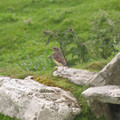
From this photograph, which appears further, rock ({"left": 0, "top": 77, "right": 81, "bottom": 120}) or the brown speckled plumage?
the brown speckled plumage

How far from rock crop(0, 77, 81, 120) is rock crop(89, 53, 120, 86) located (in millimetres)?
803

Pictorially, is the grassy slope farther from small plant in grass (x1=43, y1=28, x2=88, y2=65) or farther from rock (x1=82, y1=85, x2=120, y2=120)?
rock (x1=82, y1=85, x2=120, y2=120)

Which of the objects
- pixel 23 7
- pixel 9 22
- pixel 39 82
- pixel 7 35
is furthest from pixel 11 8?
pixel 39 82

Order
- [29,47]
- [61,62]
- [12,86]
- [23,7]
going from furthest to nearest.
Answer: [23,7], [29,47], [61,62], [12,86]

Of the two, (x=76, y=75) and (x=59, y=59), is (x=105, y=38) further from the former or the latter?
(x=76, y=75)

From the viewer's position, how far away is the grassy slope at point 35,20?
1691 cm

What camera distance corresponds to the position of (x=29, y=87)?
691cm

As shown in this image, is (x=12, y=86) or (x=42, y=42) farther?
(x=42, y=42)

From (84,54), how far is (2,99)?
4376 millimetres

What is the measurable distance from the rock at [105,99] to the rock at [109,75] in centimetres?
35

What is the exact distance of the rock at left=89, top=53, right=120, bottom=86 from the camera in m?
6.18

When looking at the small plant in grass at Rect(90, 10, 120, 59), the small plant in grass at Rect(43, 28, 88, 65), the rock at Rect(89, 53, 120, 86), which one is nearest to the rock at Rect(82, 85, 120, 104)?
the rock at Rect(89, 53, 120, 86)

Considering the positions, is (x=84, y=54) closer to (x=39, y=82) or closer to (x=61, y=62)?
(x=61, y=62)

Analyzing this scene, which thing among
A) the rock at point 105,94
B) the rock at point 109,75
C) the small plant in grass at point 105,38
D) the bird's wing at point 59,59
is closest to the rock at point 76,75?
the bird's wing at point 59,59
